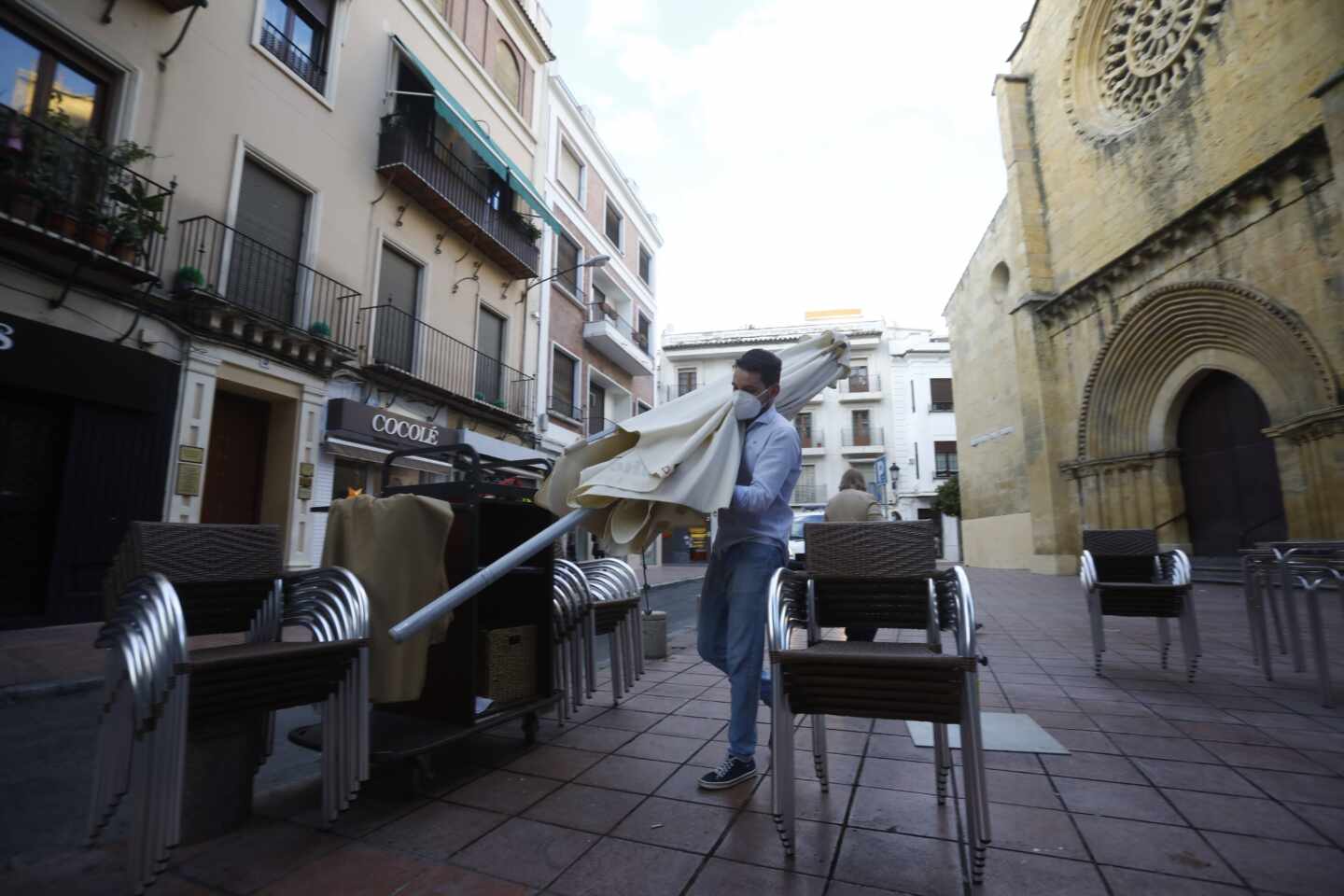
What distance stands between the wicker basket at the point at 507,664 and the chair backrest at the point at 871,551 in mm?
1540

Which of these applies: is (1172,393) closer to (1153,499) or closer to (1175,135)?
(1153,499)

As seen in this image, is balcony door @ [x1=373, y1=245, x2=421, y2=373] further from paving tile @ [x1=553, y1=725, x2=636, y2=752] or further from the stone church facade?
the stone church facade

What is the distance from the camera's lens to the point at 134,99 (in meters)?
8.02

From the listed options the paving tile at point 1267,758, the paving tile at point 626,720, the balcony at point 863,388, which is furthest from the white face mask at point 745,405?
the balcony at point 863,388

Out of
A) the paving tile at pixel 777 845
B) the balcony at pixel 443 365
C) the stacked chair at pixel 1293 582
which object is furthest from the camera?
the balcony at pixel 443 365

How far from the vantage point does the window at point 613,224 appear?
22328mm

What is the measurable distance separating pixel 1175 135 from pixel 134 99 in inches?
662

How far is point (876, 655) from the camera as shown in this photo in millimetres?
2043

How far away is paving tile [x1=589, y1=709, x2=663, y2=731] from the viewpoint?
3676 mm

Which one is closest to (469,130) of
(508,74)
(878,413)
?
(508,74)

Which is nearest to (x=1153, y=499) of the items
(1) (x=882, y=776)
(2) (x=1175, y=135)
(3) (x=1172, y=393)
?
(3) (x=1172, y=393)

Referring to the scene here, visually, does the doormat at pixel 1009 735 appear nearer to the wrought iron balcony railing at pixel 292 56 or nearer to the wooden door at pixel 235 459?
the wooden door at pixel 235 459

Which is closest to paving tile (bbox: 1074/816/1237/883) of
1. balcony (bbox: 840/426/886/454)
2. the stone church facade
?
the stone church facade

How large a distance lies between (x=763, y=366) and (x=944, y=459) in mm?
34199
